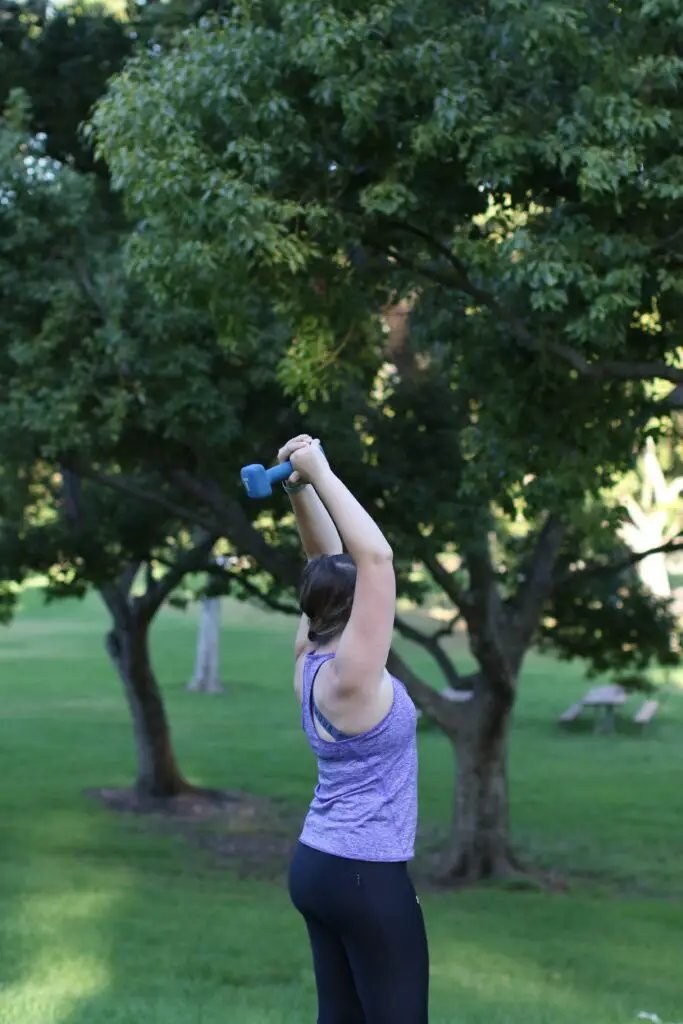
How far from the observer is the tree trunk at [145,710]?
19016 mm

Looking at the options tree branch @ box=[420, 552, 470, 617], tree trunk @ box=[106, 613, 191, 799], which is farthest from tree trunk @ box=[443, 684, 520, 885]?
tree trunk @ box=[106, 613, 191, 799]

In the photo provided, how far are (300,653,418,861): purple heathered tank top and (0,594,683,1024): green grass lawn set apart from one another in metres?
3.57

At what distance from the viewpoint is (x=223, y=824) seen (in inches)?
741

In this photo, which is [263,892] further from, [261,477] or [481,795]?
[261,477]

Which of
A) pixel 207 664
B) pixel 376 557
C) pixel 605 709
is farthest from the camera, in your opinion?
pixel 207 664

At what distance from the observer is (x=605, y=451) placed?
8.91 m

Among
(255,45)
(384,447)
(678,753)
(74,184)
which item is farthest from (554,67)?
(678,753)

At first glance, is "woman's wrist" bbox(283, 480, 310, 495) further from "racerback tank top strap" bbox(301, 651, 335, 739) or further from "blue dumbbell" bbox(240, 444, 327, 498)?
"racerback tank top strap" bbox(301, 651, 335, 739)

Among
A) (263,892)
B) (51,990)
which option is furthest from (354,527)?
(263,892)

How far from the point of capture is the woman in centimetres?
320

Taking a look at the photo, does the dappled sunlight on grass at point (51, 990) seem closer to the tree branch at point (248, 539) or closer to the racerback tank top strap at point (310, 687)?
the racerback tank top strap at point (310, 687)

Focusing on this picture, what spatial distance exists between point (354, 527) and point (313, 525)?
756mm

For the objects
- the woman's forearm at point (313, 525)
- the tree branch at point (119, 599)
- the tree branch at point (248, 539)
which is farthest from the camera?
the tree branch at point (119, 599)

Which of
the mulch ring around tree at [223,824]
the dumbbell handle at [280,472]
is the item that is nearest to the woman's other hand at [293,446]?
the dumbbell handle at [280,472]
